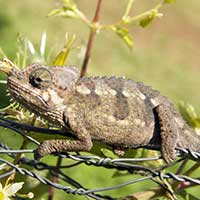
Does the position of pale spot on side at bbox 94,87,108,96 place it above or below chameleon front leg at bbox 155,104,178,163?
above

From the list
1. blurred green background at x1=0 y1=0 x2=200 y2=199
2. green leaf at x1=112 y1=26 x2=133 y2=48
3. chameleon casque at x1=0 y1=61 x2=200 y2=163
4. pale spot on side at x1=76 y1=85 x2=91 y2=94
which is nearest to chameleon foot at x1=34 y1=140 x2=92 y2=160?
chameleon casque at x1=0 y1=61 x2=200 y2=163

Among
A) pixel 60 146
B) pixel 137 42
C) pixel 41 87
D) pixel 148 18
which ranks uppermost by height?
pixel 148 18

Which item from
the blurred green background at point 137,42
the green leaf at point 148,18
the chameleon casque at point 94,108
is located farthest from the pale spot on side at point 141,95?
the blurred green background at point 137,42

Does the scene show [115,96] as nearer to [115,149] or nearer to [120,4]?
[115,149]

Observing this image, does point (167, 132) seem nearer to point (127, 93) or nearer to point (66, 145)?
point (127, 93)

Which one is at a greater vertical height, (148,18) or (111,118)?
(148,18)

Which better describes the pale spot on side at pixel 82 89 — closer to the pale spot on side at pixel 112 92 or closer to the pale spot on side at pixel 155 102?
the pale spot on side at pixel 112 92

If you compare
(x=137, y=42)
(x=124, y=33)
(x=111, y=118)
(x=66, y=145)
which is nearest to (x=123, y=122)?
(x=111, y=118)

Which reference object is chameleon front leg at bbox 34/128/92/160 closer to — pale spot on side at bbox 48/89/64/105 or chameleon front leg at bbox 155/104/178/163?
pale spot on side at bbox 48/89/64/105

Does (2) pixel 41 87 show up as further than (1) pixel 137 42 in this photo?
No
